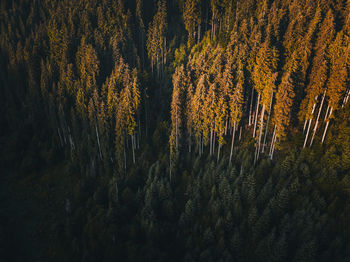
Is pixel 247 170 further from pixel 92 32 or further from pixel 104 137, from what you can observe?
pixel 92 32

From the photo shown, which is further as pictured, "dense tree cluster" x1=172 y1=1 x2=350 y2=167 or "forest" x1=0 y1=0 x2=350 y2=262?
"dense tree cluster" x1=172 y1=1 x2=350 y2=167

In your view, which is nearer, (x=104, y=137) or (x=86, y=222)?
(x=86, y=222)

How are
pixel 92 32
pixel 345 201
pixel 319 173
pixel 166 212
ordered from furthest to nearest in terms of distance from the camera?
pixel 92 32 → pixel 166 212 → pixel 319 173 → pixel 345 201

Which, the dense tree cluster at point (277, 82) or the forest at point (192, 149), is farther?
the dense tree cluster at point (277, 82)

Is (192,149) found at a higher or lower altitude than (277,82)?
lower

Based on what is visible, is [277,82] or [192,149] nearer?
[277,82]

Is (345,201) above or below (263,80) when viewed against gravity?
below

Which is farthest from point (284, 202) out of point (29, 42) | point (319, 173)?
point (29, 42)

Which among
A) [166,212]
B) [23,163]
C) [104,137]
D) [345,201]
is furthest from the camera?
[23,163]
